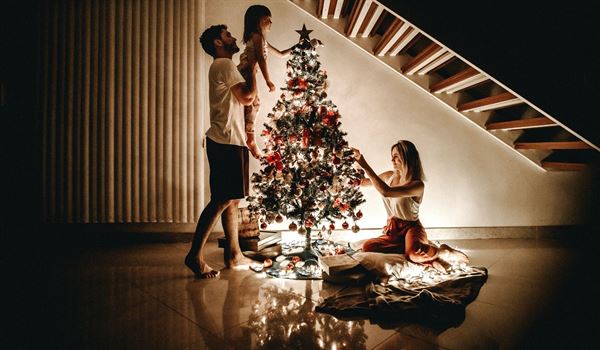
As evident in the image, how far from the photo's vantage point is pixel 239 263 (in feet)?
8.06

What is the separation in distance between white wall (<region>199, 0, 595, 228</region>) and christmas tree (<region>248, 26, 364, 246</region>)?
0.97 meters

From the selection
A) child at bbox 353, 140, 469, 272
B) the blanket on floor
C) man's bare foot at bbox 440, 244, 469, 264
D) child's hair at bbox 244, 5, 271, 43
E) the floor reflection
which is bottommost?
the floor reflection

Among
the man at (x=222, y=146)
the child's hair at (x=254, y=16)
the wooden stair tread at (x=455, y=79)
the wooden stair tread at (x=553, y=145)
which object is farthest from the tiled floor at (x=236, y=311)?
the child's hair at (x=254, y=16)

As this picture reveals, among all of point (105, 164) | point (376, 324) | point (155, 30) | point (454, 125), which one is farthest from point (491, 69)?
point (105, 164)

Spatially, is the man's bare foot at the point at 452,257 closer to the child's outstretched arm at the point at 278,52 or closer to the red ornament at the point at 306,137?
the red ornament at the point at 306,137

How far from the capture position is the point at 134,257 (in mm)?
2736

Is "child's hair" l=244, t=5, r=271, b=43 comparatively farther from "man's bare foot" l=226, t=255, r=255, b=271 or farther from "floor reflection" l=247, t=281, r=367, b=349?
"floor reflection" l=247, t=281, r=367, b=349

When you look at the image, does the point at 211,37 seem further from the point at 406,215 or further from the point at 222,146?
the point at 406,215

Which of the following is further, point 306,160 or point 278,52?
point 278,52

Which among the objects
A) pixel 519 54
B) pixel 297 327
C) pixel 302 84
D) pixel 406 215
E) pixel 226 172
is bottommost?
pixel 297 327

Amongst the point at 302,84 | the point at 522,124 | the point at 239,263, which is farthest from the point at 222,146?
the point at 522,124

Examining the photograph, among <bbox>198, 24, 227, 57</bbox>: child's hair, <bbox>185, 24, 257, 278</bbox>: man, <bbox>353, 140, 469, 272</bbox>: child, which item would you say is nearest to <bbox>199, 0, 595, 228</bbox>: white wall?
<bbox>353, 140, 469, 272</bbox>: child

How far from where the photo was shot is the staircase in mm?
2877

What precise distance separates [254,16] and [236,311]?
6.41 ft
